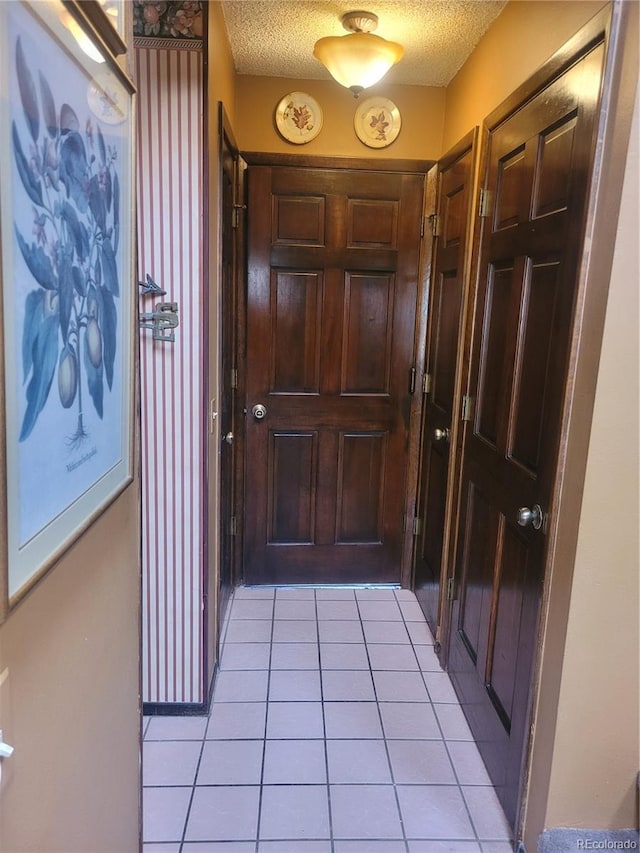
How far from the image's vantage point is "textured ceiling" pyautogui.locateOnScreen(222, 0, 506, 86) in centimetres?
197

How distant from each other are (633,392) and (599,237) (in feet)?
1.17

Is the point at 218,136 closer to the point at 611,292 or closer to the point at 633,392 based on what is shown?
the point at 611,292

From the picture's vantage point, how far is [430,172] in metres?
2.71

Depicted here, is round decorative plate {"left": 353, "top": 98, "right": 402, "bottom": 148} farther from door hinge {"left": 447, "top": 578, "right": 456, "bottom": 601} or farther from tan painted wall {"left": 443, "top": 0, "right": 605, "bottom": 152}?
door hinge {"left": 447, "top": 578, "right": 456, "bottom": 601}

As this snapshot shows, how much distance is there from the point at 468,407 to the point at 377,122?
148cm

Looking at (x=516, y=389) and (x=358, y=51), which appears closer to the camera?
(x=516, y=389)

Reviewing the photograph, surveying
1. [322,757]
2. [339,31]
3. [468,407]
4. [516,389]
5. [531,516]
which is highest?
[339,31]

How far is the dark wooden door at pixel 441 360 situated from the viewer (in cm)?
231

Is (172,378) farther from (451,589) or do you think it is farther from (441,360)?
(451,589)

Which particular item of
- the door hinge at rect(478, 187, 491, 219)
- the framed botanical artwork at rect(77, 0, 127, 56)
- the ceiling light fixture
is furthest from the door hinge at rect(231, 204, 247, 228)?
the framed botanical artwork at rect(77, 0, 127, 56)

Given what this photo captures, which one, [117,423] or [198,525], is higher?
[117,423]

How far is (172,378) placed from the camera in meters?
1.91

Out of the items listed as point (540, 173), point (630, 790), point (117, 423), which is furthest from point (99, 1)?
point (630, 790)

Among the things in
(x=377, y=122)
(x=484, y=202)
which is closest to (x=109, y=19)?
(x=484, y=202)
